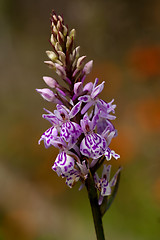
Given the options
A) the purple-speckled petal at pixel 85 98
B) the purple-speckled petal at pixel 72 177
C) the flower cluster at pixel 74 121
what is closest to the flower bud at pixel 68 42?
the flower cluster at pixel 74 121

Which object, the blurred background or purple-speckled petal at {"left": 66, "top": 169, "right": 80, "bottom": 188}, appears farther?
the blurred background

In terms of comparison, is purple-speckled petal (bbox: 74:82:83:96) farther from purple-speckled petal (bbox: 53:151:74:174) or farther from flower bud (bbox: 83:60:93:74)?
purple-speckled petal (bbox: 53:151:74:174)

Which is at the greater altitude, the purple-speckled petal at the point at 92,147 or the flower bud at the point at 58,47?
the flower bud at the point at 58,47

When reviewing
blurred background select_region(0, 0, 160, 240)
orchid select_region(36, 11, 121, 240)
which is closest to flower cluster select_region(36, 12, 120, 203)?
orchid select_region(36, 11, 121, 240)

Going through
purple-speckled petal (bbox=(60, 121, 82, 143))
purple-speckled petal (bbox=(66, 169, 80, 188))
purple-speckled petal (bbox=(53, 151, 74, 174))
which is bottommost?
purple-speckled petal (bbox=(66, 169, 80, 188))

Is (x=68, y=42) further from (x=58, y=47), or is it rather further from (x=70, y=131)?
(x=70, y=131)

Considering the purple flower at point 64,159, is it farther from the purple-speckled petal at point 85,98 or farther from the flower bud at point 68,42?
the flower bud at point 68,42
